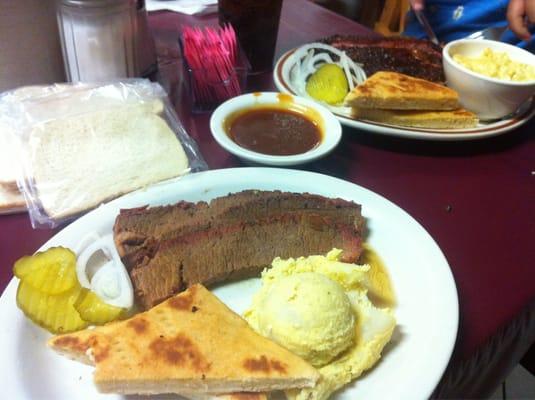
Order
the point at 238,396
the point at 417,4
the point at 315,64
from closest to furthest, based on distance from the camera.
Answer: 1. the point at 238,396
2. the point at 315,64
3. the point at 417,4

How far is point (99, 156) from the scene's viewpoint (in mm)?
1668

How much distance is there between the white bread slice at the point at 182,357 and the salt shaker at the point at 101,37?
1.18 meters

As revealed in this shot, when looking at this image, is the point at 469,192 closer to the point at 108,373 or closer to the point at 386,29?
the point at 108,373

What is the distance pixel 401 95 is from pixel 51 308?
1.48 meters

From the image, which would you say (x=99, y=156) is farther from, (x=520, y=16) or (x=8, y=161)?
(x=520, y=16)

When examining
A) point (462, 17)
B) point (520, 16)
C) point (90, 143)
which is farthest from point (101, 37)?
point (462, 17)

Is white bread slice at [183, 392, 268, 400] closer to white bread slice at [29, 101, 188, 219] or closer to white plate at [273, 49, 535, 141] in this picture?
white bread slice at [29, 101, 188, 219]

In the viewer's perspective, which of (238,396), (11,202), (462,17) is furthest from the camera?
(462,17)

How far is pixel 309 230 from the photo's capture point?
1.43 m

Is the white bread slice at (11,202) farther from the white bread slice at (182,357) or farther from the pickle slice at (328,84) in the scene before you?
the pickle slice at (328,84)

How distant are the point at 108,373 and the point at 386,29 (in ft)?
15.3

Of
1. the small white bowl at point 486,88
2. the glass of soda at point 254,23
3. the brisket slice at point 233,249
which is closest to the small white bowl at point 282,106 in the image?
the brisket slice at point 233,249

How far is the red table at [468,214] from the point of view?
1340 mm

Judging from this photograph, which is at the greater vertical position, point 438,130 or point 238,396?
point 438,130
